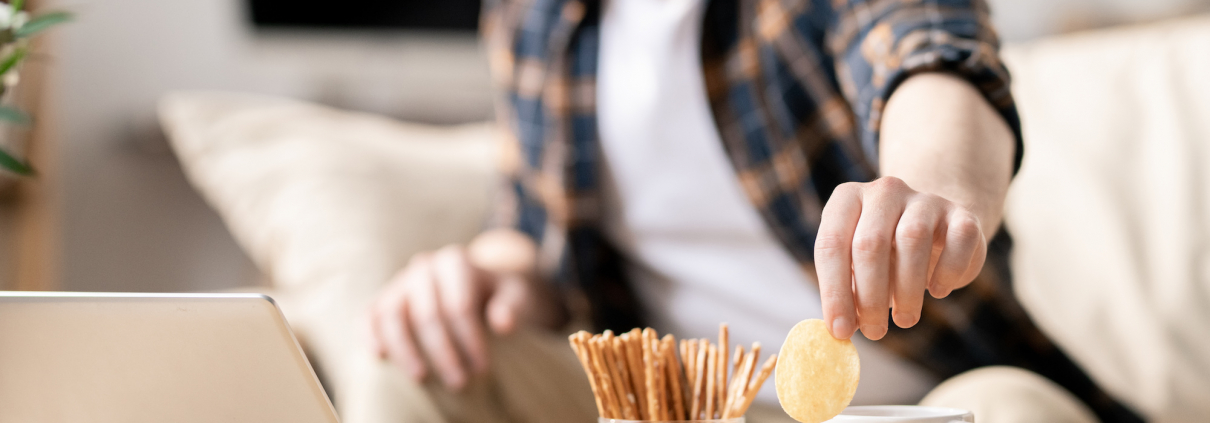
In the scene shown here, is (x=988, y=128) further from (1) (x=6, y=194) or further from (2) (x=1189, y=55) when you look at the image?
(1) (x=6, y=194)

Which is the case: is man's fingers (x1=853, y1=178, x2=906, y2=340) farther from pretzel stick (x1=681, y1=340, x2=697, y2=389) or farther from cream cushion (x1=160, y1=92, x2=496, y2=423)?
cream cushion (x1=160, y1=92, x2=496, y2=423)

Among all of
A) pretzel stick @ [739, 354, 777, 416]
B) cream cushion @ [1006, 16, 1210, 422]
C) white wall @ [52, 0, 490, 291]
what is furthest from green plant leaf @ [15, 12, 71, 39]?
white wall @ [52, 0, 490, 291]

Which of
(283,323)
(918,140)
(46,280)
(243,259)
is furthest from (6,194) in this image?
(918,140)

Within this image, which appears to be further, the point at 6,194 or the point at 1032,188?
the point at 6,194

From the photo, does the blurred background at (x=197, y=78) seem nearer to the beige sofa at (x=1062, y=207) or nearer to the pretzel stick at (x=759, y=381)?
the beige sofa at (x=1062, y=207)

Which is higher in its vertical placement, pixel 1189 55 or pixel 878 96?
pixel 878 96

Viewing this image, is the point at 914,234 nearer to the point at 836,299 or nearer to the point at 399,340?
the point at 836,299
